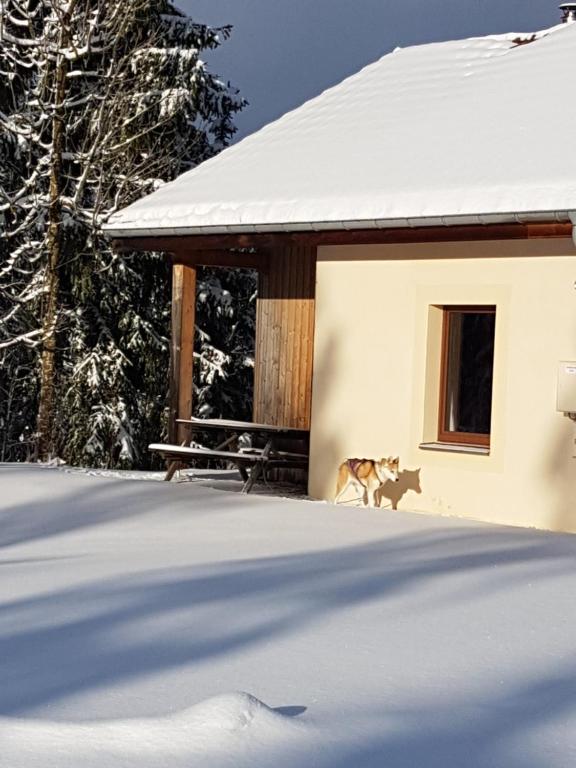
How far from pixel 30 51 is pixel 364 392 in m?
9.86

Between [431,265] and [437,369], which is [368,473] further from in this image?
[431,265]

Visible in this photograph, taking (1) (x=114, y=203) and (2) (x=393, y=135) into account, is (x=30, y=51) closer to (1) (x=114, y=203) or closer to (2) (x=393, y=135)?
(1) (x=114, y=203)

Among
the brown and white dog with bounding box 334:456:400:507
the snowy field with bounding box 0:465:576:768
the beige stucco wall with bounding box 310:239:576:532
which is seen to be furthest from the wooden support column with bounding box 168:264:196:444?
the snowy field with bounding box 0:465:576:768

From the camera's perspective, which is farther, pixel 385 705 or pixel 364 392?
pixel 364 392

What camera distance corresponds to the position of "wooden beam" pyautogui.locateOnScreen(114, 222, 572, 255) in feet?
33.7

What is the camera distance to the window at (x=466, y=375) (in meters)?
11.1

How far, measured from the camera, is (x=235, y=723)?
14.5 ft

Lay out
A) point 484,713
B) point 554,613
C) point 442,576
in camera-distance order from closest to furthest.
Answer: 1. point 484,713
2. point 554,613
3. point 442,576

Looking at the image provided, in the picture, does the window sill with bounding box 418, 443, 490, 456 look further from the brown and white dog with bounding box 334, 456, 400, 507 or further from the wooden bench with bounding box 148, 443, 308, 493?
the wooden bench with bounding box 148, 443, 308, 493

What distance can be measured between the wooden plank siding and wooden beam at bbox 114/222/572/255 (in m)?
0.88

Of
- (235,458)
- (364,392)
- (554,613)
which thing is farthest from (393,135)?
(554,613)

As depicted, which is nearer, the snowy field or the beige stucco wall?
the snowy field

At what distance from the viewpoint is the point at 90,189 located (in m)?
19.5

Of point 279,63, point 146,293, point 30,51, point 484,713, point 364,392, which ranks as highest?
point 279,63
